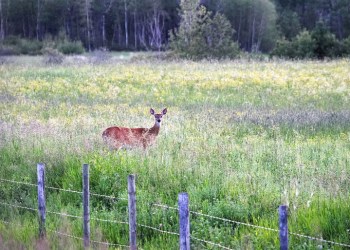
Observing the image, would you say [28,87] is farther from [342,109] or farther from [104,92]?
[342,109]


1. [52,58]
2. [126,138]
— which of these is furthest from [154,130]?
[52,58]

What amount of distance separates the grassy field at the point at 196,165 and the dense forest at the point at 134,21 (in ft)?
164

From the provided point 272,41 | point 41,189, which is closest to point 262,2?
point 272,41

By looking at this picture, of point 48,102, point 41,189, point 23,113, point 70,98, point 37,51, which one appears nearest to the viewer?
point 41,189

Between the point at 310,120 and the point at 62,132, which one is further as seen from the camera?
the point at 310,120

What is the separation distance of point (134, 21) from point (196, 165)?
222 feet

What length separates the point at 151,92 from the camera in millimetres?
25141

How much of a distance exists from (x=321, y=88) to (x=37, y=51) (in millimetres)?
43718

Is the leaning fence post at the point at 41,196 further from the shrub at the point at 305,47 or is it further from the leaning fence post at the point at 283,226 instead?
the shrub at the point at 305,47

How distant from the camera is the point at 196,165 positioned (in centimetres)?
1087

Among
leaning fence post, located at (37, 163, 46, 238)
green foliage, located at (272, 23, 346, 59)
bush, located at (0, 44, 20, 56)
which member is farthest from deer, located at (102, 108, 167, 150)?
bush, located at (0, 44, 20, 56)

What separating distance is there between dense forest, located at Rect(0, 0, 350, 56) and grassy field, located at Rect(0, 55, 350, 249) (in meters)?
50.0

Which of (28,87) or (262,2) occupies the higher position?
(262,2)

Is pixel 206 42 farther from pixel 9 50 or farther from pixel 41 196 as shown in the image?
pixel 41 196
